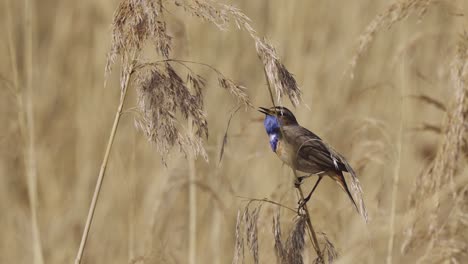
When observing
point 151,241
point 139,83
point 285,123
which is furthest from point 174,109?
point 151,241

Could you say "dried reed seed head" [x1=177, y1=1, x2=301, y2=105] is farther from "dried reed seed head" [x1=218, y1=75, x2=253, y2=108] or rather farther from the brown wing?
the brown wing

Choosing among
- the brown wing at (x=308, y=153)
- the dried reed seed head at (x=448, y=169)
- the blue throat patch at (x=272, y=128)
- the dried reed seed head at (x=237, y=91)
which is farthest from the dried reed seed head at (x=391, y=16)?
the dried reed seed head at (x=237, y=91)

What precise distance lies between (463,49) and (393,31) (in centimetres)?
308

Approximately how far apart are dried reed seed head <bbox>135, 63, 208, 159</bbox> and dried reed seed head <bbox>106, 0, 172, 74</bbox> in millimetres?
67

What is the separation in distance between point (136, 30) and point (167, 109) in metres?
0.18

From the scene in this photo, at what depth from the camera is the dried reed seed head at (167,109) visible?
5.74ft

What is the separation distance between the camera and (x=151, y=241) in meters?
2.93

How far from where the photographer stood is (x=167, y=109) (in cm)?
176

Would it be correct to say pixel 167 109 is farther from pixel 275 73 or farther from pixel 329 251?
pixel 329 251

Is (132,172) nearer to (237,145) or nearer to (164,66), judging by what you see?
(164,66)

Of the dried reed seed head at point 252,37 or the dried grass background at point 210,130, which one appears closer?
the dried reed seed head at point 252,37

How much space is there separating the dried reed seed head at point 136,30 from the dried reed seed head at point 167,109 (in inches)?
2.6

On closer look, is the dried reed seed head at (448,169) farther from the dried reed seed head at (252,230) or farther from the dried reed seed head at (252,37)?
the dried reed seed head at (252,37)

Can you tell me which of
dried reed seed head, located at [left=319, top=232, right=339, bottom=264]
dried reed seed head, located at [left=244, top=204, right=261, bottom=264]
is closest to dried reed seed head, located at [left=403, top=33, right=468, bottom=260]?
dried reed seed head, located at [left=319, top=232, right=339, bottom=264]
